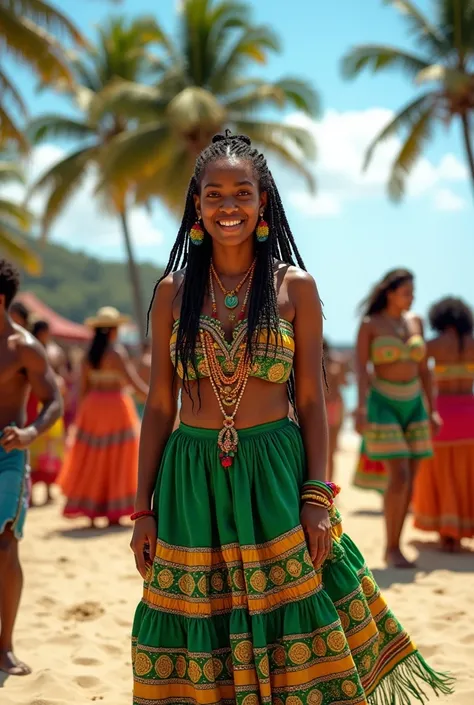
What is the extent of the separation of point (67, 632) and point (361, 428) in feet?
9.37

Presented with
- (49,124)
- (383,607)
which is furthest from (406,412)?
(49,124)

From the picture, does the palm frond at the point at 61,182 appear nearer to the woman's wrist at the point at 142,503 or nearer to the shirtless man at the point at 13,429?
the shirtless man at the point at 13,429

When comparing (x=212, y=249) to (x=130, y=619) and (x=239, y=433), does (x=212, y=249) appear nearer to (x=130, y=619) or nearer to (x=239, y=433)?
(x=239, y=433)

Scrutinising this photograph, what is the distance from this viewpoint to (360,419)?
693 cm

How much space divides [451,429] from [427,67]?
59.0ft

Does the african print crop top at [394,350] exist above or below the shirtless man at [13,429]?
above

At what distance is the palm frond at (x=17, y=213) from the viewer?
32656 mm

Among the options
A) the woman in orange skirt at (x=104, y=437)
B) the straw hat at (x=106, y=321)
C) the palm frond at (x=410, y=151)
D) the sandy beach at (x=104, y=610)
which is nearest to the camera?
the sandy beach at (x=104, y=610)

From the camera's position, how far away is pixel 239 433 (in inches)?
122

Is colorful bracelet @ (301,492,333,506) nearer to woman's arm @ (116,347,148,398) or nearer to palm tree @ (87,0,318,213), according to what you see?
woman's arm @ (116,347,148,398)

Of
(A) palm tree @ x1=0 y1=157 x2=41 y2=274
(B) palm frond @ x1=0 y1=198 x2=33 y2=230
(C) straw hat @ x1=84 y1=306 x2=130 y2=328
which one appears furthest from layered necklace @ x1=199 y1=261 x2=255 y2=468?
(B) palm frond @ x1=0 y1=198 x2=33 y2=230

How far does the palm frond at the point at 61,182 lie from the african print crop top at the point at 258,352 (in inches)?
964

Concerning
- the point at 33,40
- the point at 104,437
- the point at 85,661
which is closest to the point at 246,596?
the point at 85,661

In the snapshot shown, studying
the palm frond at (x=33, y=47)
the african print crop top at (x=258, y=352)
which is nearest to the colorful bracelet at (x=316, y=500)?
the african print crop top at (x=258, y=352)
